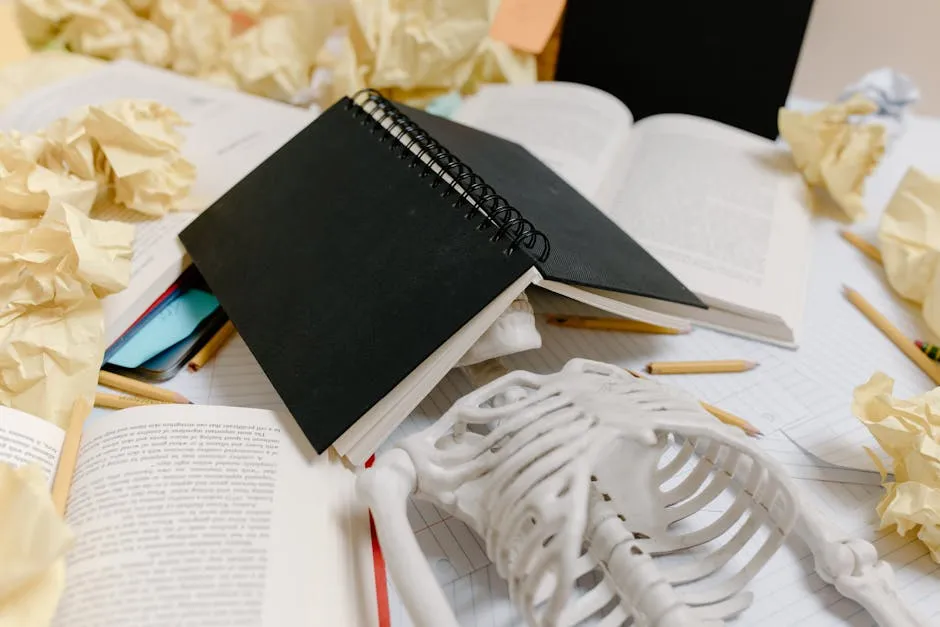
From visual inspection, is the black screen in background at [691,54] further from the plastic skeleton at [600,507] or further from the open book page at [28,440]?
the open book page at [28,440]

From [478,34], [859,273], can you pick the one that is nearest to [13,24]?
[478,34]

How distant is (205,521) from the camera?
0.46m

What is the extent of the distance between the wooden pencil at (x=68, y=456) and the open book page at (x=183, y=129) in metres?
0.10

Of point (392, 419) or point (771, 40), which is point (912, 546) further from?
point (771, 40)

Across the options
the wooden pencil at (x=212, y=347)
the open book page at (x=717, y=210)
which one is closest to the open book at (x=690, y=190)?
the open book page at (x=717, y=210)

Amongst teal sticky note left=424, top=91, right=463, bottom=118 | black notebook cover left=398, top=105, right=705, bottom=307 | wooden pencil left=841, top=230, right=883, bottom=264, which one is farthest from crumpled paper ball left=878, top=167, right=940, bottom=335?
teal sticky note left=424, top=91, right=463, bottom=118

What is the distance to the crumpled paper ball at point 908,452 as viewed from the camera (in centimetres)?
50

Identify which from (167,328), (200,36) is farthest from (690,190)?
(200,36)

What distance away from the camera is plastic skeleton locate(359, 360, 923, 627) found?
41 cm

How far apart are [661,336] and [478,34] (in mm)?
469

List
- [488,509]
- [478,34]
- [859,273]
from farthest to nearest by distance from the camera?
[478,34] < [859,273] < [488,509]

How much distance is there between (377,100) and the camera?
0.69 metres

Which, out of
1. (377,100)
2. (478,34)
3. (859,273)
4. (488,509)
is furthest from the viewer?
(478,34)

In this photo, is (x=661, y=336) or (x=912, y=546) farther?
(x=661, y=336)
